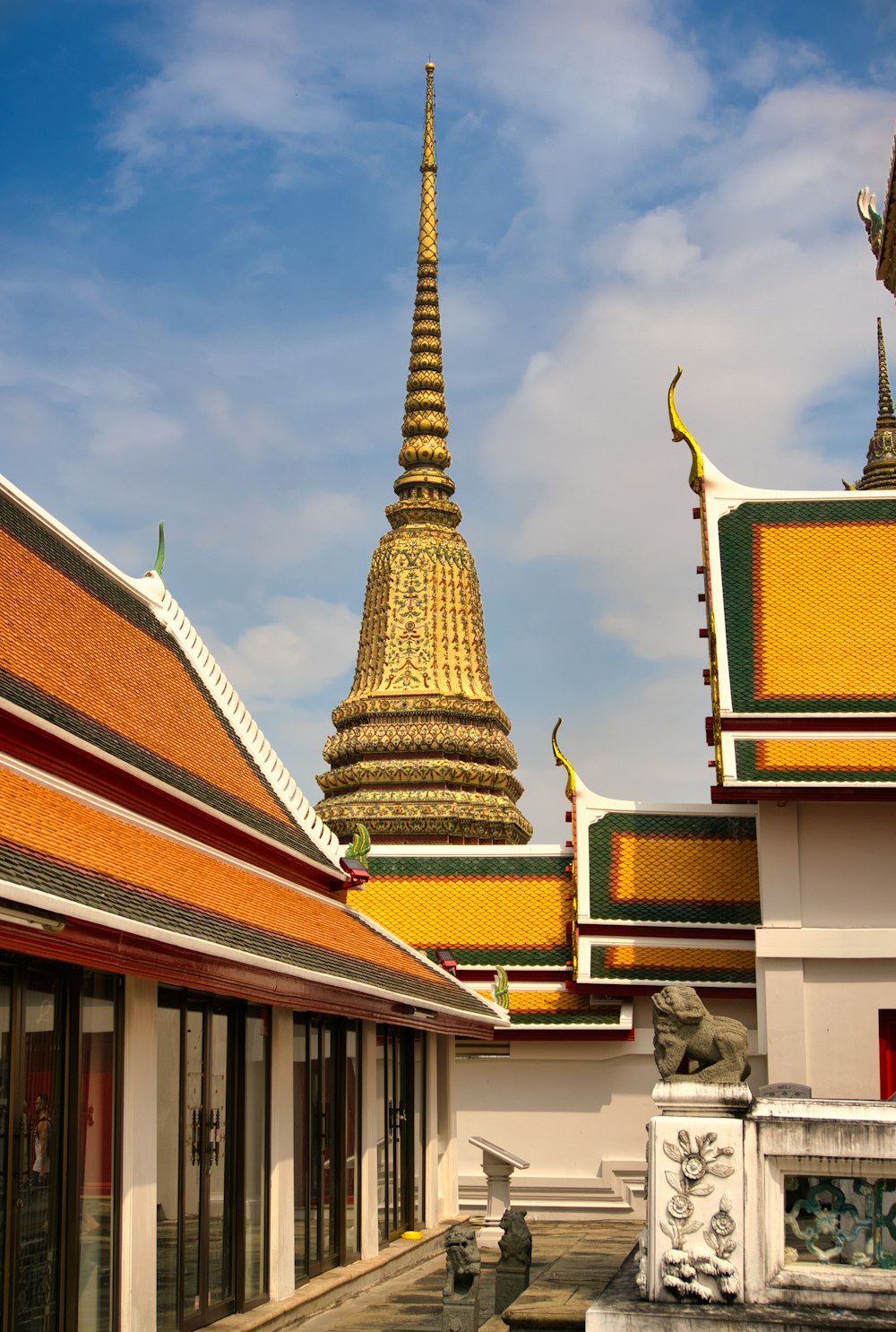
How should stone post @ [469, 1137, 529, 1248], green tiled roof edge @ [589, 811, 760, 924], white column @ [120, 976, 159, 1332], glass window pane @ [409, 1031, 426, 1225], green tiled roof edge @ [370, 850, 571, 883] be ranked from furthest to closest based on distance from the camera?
green tiled roof edge @ [370, 850, 571, 883] < green tiled roof edge @ [589, 811, 760, 924] < glass window pane @ [409, 1031, 426, 1225] < stone post @ [469, 1137, 529, 1248] < white column @ [120, 976, 159, 1332]

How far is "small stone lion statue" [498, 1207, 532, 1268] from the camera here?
13.2 m

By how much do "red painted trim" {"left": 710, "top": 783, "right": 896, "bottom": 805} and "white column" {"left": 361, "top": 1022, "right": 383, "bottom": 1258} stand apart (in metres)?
5.36

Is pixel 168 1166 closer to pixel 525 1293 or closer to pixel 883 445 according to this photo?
pixel 525 1293

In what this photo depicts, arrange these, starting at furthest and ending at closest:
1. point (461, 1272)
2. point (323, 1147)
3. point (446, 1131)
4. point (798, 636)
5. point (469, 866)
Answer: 1. point (469, 866)
2. point (798, 636)
3. point (446, 1131)
4. point (323, 1147)
5. point (461, 1272)

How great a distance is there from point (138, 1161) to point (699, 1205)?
11.7 feet

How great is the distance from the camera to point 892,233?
75.3 feet

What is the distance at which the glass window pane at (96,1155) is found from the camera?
30.9ft

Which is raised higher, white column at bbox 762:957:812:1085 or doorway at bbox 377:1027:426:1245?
white column at bbox 762:957:812:1085

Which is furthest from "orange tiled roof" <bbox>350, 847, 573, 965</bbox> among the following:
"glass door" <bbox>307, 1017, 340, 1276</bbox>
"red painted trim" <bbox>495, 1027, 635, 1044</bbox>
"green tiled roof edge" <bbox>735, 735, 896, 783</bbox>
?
"glass door" <bbox>307, 1017, 340, 1276</bbox>

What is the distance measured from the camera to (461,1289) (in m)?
11.6

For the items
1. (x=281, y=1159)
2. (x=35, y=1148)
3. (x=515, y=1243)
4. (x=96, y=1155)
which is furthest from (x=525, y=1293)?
(x=35, y=1148)

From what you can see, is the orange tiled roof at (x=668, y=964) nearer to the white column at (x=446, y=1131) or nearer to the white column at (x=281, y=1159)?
the white column at (x=446, y=1131)

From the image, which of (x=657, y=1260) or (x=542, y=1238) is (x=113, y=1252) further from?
(x=542, y=1238)

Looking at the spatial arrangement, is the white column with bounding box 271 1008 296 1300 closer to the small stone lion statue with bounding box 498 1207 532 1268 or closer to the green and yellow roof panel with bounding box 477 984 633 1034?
the small stone lion statue with bounding box 498 1207 532 1268
